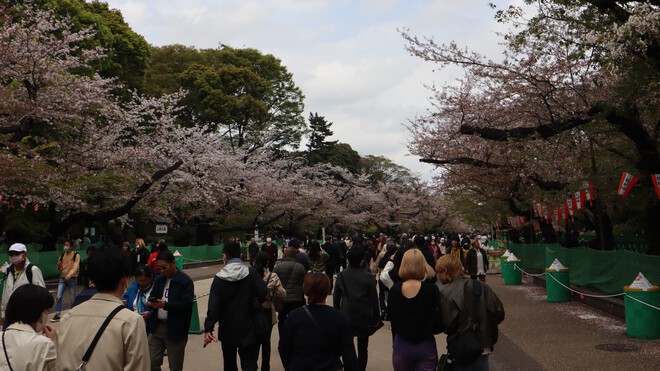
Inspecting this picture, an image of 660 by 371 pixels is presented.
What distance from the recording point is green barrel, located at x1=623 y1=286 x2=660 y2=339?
33.0 feet

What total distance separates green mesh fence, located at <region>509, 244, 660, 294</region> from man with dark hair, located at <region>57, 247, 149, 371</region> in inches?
386

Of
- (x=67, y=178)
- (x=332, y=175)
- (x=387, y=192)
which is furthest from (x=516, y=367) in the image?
(x=387, y=192)

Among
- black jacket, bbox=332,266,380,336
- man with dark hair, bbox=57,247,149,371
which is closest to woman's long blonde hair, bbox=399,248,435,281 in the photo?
black jacket, bbox=332,266,380,336

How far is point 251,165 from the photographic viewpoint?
4131cm

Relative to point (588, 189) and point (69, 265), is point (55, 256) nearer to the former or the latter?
point (69, 265)

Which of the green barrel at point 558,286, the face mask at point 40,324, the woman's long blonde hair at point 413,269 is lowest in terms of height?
the green barrel at point 558,286

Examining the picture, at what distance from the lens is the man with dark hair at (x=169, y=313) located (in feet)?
20.8

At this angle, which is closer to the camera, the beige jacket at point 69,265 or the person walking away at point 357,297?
the person walking away at point 357,297

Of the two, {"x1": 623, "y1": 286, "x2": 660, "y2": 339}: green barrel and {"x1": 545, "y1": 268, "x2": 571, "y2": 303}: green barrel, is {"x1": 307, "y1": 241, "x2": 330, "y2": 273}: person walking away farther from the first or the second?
{"x1": 545, "y1": 268, "x2": 571, "y2": 303}: green barrel

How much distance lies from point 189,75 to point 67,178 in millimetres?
24420

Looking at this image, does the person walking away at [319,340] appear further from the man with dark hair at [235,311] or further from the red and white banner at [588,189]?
the red and white banner at [588,189]

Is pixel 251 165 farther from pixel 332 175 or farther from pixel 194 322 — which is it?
pixel 194 322

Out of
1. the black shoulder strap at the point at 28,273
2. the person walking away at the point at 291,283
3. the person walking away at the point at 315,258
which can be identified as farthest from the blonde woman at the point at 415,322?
the person walking away at the point at 315,258

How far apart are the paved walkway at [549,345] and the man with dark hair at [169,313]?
214cm
